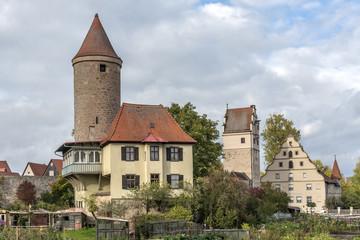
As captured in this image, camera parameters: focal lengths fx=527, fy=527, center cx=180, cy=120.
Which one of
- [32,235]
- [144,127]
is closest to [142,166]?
[144,127]

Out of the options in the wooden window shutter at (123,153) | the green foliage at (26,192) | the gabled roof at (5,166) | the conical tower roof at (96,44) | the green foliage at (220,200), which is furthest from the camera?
the gabled roof at (5,166)

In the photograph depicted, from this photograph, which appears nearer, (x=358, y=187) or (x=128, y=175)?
(x=128, y=175)

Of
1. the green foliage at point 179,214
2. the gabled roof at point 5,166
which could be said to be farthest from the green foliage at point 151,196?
the gabled roof at point 5,166

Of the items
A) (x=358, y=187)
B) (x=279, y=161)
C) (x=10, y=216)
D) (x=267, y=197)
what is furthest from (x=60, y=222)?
(x=358, y=187)

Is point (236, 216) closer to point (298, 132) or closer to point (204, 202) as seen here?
point (204, 202)

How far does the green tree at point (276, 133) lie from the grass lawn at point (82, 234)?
155 ft

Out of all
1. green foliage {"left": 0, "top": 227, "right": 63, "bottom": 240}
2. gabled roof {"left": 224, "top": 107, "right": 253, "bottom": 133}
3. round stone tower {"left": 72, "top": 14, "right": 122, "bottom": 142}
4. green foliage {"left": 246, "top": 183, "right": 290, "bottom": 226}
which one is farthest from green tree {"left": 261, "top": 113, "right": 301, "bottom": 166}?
green foliage {"left": 0, "top": 227, "right": 63, "bottom": 240}

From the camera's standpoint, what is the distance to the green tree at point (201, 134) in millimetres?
48088

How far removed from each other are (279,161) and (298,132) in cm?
894

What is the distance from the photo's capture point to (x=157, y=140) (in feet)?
130

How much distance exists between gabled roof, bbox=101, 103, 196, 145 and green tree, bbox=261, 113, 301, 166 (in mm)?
40145

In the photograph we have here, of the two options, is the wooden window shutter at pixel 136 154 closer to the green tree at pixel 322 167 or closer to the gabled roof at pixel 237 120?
the gabled roof at pixel 237 120

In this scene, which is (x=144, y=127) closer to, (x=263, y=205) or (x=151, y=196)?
(x=151, y=196)

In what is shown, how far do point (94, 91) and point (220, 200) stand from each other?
15048mm
